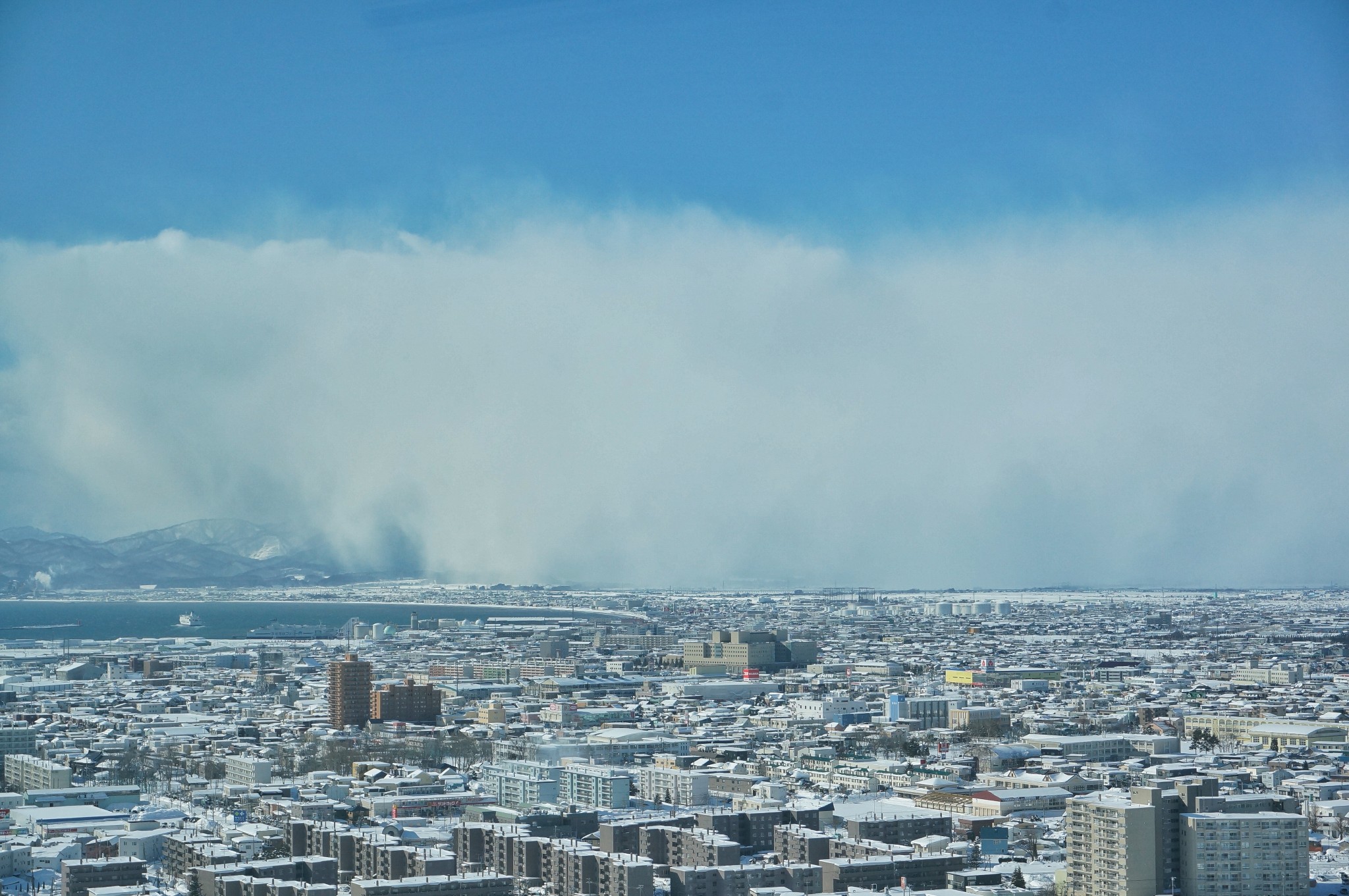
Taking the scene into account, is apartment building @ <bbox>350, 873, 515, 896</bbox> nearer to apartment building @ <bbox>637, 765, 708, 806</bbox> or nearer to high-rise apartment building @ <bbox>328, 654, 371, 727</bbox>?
apartment building @ <bbox>637, 765, 708, 806</bbox>

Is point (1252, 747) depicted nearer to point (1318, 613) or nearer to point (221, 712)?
point (221, 712)

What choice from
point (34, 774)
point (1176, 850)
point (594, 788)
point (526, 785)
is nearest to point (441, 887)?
point (1176, 850)

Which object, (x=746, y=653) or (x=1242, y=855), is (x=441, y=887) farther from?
(x=746, y=653)

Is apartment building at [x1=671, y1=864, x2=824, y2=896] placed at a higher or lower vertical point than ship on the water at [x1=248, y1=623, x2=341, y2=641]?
lower

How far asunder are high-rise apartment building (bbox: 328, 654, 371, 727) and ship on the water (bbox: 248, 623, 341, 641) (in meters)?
16.6

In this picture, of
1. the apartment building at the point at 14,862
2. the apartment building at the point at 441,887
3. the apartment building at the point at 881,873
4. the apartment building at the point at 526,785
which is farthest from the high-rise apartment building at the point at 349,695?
the apartment building at the point at 441,887

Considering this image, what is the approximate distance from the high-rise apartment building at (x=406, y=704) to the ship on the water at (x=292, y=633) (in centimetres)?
1674

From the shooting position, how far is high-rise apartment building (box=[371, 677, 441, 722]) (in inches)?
780

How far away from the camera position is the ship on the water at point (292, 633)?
36.9 m

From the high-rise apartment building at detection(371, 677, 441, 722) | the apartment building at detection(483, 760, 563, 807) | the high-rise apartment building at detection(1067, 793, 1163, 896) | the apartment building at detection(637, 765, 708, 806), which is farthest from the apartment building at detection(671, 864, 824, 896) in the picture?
the high-rise apartment building at detection(371, 677, 441, 722)

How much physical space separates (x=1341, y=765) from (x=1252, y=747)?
167cm

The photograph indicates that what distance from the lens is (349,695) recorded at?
19812 millimetres

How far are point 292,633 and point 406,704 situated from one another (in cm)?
1854

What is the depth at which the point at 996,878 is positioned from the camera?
375 inches
